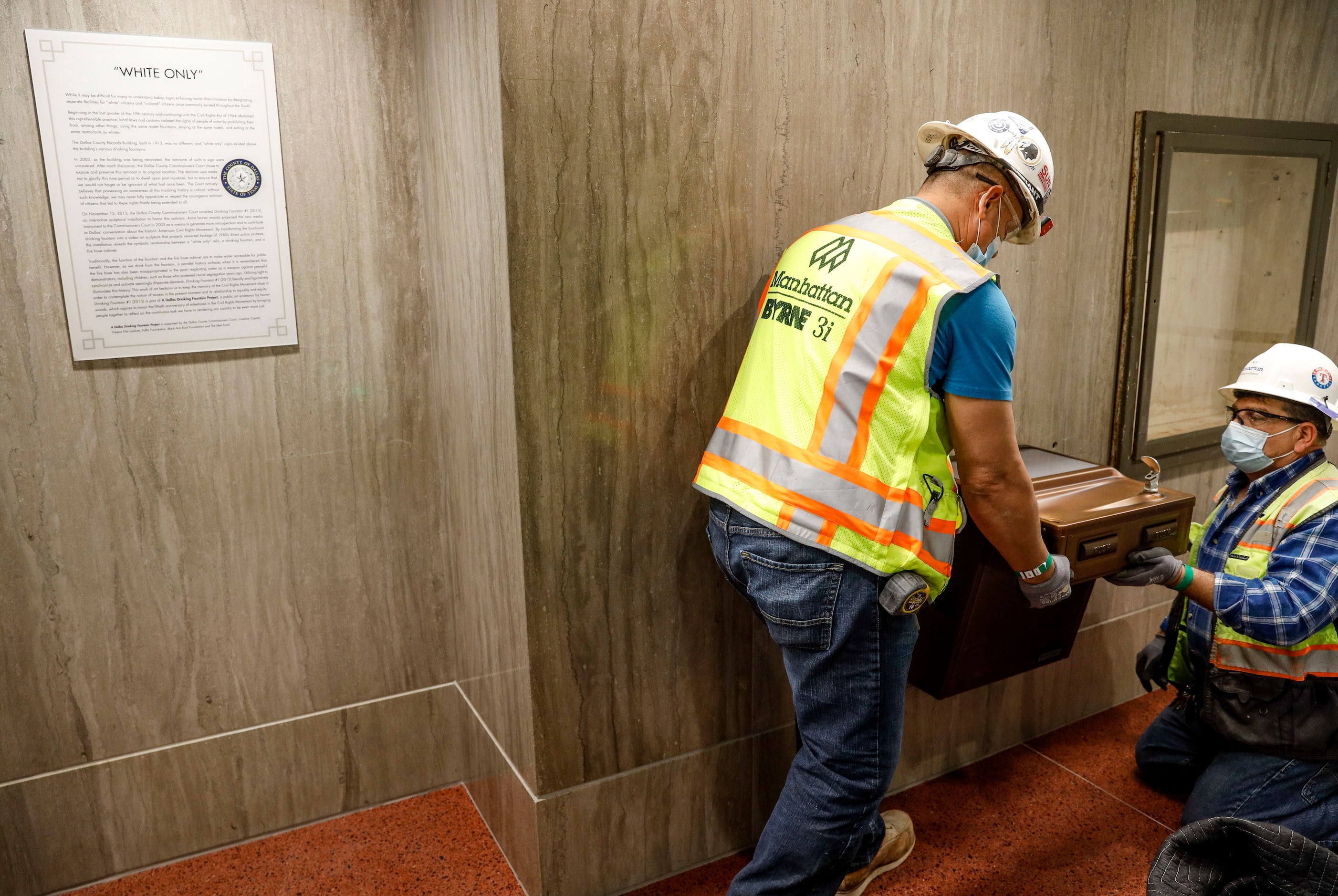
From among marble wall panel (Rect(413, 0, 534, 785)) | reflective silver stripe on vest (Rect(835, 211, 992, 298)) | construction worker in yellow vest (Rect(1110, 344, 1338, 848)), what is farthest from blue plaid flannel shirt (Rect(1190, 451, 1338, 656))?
marble wall panel (Rect(413, 0, 534, 785))

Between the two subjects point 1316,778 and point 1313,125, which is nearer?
point 1316,778

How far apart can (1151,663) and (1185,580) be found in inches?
24.2

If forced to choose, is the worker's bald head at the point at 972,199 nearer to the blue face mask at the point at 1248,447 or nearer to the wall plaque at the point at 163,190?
the blue face mask at the point at 1248,447

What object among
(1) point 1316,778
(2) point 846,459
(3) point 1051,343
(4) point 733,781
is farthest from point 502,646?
(1) point 1316,778

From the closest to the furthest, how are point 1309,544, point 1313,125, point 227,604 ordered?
point 1309,544 → point 227,604 → point 1313,125

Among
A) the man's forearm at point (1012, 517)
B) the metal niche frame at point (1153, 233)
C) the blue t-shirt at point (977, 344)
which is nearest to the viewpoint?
the blue t-shirt at point (977, 344)

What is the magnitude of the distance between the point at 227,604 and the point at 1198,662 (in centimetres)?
273

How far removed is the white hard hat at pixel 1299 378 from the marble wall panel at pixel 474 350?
6.33ft

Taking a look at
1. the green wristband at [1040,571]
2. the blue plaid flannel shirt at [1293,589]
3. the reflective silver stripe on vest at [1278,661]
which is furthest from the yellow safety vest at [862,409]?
the reflective silver stripe on vest at [1278,661]

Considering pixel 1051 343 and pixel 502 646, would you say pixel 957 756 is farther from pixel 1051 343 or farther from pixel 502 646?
pixel 502 646

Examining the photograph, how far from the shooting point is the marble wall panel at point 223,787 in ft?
7.86

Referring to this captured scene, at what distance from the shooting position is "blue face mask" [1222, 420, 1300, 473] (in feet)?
8.05

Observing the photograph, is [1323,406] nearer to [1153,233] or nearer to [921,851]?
[1153,233]

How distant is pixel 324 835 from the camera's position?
2.65 m
